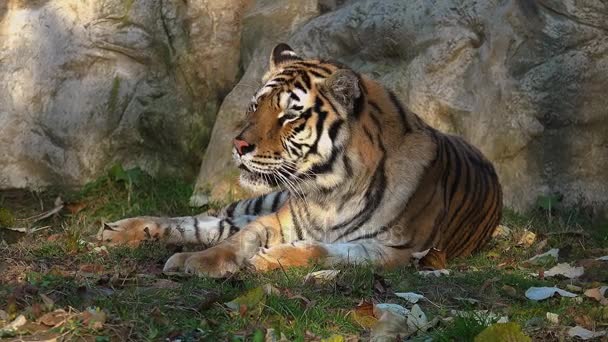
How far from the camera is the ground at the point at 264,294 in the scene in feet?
11.7

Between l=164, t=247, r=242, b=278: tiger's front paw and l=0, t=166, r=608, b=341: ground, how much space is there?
0.37ft

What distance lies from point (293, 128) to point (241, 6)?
2953 millimetres

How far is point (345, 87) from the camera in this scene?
5176 millimetres

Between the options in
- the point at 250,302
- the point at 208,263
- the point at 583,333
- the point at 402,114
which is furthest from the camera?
the point at 402,114

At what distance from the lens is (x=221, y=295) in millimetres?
3883

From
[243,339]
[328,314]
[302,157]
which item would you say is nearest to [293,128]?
[302,157]

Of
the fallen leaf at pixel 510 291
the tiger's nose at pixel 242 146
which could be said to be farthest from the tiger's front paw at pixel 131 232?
the fallen leaf at pixel 510 291

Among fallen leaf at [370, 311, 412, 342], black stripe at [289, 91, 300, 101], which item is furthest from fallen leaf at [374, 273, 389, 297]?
black stripe at [289, 91, 300, 101]

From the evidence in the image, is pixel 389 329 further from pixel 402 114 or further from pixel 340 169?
pixel 402 114

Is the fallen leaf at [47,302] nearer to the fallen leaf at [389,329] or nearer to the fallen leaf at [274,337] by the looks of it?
the fallen leaf at [274,337]

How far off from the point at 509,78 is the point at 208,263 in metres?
2.84

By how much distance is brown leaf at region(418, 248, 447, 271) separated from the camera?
515cm

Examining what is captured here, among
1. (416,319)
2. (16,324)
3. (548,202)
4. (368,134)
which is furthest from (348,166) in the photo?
(16,324)

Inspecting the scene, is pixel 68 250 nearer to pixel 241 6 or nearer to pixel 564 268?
pixel 564 268
